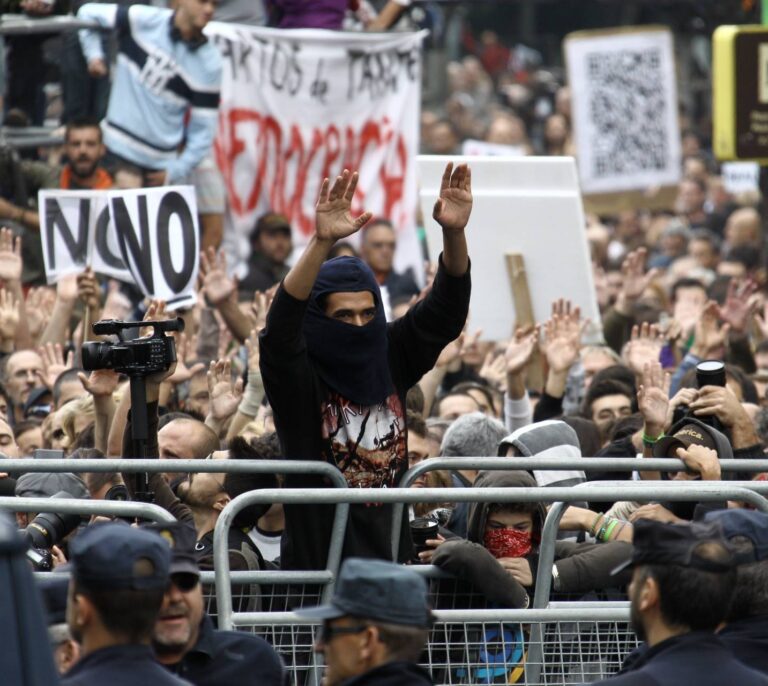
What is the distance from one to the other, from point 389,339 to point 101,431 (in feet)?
5.33

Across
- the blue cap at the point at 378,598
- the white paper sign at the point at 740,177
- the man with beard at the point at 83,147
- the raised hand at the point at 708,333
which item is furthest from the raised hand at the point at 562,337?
the white paper sign at the point at 740,177

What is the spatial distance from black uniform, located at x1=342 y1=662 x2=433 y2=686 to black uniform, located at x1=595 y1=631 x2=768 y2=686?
0.44 metres

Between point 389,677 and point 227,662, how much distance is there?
0.57 m

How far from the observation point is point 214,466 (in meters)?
5.21

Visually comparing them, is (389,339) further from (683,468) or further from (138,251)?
(138,251)

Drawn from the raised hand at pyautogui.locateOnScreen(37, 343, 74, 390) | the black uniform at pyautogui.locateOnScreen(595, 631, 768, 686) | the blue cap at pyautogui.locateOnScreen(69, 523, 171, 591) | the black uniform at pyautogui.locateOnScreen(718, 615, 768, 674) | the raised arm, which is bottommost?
the raised hand at pyautogui.locateOnScreen(37, 343, 74, 390)

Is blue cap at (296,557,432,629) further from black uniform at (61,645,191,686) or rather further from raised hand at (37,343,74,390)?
raised hand at (37,343,74,390)

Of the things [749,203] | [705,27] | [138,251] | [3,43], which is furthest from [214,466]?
[705,27]

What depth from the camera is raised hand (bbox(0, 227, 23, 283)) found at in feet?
30.0

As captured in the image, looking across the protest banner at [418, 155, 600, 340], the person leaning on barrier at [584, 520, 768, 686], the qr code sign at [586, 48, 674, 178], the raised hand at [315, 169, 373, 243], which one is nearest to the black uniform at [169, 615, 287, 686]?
the person leaning on barrier at [584, 520, 768, 686]

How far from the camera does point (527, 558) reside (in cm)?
577

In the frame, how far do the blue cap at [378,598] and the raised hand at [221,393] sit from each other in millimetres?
3568

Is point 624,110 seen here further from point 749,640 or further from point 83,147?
point 749,640

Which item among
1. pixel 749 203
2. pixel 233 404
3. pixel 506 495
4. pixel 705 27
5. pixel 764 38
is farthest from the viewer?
pixel 705 27
